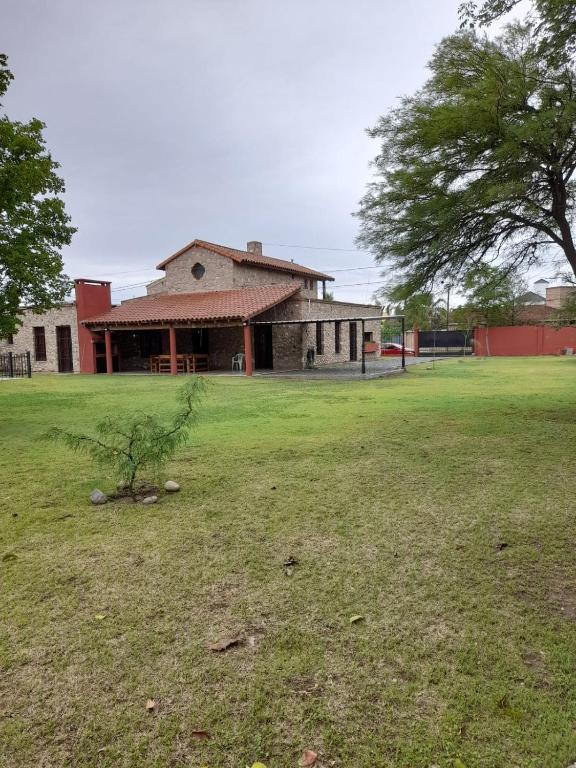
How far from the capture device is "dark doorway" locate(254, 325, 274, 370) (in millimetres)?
26175

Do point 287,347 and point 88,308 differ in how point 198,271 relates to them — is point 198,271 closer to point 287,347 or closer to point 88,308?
point 88,308

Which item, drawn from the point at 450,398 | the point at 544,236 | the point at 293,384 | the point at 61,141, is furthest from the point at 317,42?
the point at 61,141

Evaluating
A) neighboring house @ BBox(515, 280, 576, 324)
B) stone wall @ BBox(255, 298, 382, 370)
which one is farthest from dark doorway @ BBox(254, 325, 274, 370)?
neighboring house @ BBox(515, 280, 576, 324)

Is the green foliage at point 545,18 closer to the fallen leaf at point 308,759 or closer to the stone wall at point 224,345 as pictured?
the fallen leaf at point 308,759

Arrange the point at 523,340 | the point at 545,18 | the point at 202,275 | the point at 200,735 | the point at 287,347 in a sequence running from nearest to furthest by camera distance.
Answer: the point at 200,735 < the point at 545,18 < the point at 287,347 < the point at 202,275 < the point at 523,340

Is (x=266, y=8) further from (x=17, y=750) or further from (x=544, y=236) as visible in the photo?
(x=17, y=750)

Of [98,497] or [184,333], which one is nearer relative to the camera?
[98,497]

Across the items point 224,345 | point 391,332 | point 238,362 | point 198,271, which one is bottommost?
point 238,362

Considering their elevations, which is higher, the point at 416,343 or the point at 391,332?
the point at 391,332

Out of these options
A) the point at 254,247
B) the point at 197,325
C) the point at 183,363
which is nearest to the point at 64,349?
the point at 183,363

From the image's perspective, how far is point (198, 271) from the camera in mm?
27922

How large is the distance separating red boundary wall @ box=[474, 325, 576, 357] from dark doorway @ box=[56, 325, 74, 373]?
1091 inches

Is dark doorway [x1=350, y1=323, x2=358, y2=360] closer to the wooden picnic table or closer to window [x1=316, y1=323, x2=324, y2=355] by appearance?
window [x1=316, y1=323, x2=324, y2=355]

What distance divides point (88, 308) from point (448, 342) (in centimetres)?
2554
